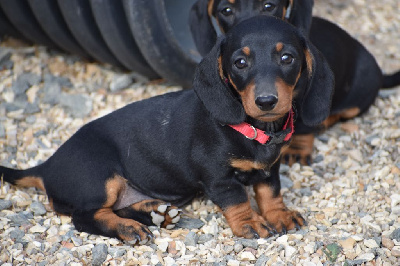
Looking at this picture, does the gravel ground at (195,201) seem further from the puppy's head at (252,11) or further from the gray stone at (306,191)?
the puppy's head at (252,11)

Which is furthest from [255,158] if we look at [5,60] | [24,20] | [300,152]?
[5,60]

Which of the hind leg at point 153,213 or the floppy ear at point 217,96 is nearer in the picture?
the floppy ear at point 217,96

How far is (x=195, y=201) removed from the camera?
15.6 feet

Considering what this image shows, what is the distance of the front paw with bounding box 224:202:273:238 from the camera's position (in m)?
4.12

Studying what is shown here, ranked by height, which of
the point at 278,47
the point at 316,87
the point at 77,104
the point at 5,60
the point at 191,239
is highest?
the point at 278,47

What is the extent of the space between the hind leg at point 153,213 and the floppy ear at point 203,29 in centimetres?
181

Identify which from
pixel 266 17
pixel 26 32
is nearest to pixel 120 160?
pixel 266 17

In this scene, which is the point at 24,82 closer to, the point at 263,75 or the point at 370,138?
the point at 263,75

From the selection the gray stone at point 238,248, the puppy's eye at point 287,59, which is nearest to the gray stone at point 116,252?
the gray stone at point 238,248

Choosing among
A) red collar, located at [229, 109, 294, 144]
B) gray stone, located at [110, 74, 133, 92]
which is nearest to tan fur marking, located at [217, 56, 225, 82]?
red collar, located at [229, 109, 294, 144]

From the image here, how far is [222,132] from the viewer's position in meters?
4.00

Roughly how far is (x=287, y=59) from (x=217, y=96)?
0.51 m

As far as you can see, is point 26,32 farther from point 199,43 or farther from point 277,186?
point 277,186

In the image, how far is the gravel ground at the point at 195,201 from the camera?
4.00m
